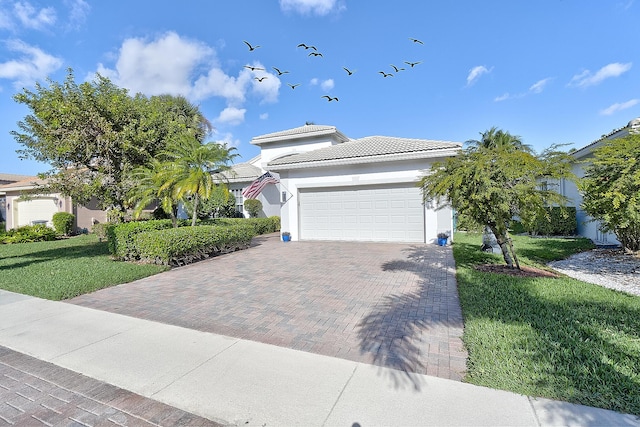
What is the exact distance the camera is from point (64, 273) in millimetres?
8289

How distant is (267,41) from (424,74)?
7.23 m

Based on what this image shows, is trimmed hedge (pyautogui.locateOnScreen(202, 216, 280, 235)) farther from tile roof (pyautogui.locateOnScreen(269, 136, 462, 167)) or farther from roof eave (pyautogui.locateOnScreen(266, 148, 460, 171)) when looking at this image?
tile roof (pyautogui.locateOnScreen(269, 136, 462, 167))

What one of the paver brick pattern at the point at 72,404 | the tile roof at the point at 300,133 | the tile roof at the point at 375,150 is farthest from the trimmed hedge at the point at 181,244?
the tile roof at the point at 300,133

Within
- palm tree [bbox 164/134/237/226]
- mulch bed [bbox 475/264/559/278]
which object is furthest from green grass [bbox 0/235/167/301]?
mulch bed [bbox 475/264/559/278]

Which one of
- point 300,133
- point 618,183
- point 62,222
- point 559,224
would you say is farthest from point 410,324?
point 62,222

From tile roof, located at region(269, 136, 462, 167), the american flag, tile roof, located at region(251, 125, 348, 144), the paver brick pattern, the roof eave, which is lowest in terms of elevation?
the paver brick pattern

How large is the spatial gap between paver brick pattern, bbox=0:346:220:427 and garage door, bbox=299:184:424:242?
1127 cm

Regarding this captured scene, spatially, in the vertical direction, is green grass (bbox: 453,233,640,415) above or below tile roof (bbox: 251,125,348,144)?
below

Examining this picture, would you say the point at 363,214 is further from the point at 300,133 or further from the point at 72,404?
the point at 72,404

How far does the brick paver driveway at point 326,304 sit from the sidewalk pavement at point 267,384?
320mm

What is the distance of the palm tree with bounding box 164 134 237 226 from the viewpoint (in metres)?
10.5

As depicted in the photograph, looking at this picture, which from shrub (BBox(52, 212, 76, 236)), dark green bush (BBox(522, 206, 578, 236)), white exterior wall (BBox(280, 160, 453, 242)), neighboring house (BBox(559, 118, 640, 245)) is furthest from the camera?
shrub (BBox(52, 212, 76, 236))

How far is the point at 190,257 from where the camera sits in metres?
9.74

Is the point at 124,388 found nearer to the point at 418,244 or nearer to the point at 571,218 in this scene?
the point at 418,244
